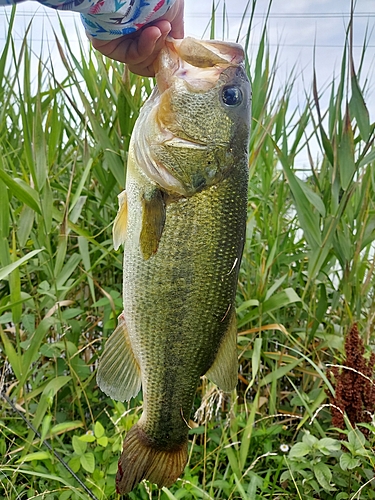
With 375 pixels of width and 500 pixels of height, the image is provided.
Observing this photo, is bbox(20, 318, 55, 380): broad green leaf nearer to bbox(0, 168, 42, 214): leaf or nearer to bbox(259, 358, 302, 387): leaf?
bbox(0, 168, 42, 214): leaf

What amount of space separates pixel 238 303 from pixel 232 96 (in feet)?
3.73

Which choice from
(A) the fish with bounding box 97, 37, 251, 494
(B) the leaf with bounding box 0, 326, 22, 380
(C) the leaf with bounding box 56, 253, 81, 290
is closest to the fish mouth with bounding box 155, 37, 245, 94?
(A) the fish with bounding box 97, 37, 251, 494

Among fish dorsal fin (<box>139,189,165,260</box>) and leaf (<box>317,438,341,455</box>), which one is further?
leaf (<box>317,438,341,455</box>)

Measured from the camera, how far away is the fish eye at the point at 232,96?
120 cm

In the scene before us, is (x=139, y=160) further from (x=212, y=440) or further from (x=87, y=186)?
(x=212, y=440)

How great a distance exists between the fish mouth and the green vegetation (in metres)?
0.61

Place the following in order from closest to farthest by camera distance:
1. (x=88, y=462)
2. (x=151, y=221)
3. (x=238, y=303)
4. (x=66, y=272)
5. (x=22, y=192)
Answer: (x=151, y=221) → (x=88, y=462) → (x=22, y=192) → (x=66, y=272) → (x=238, y=303)

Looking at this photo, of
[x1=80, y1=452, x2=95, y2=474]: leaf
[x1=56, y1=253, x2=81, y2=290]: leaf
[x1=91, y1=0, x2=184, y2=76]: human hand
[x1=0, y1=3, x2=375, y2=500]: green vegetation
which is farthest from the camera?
[x1=56, y1=253, x2=81, y2=290]: leaf

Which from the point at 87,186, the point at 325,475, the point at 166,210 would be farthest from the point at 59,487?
the point at 87,186

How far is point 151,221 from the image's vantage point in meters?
1.14

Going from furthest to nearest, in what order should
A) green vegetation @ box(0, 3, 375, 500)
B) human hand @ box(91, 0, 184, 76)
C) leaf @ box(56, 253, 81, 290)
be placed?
leaf @ box(56, 253, 81, 290) → green vegetation @ box(0, 3, 375, 500) → human hand @ box(91, 0, 184, 76)

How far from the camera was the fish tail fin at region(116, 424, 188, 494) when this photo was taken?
116 cm

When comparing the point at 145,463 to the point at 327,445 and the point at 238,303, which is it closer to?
the point at 327,445

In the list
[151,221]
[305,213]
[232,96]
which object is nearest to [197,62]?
[232,96]
